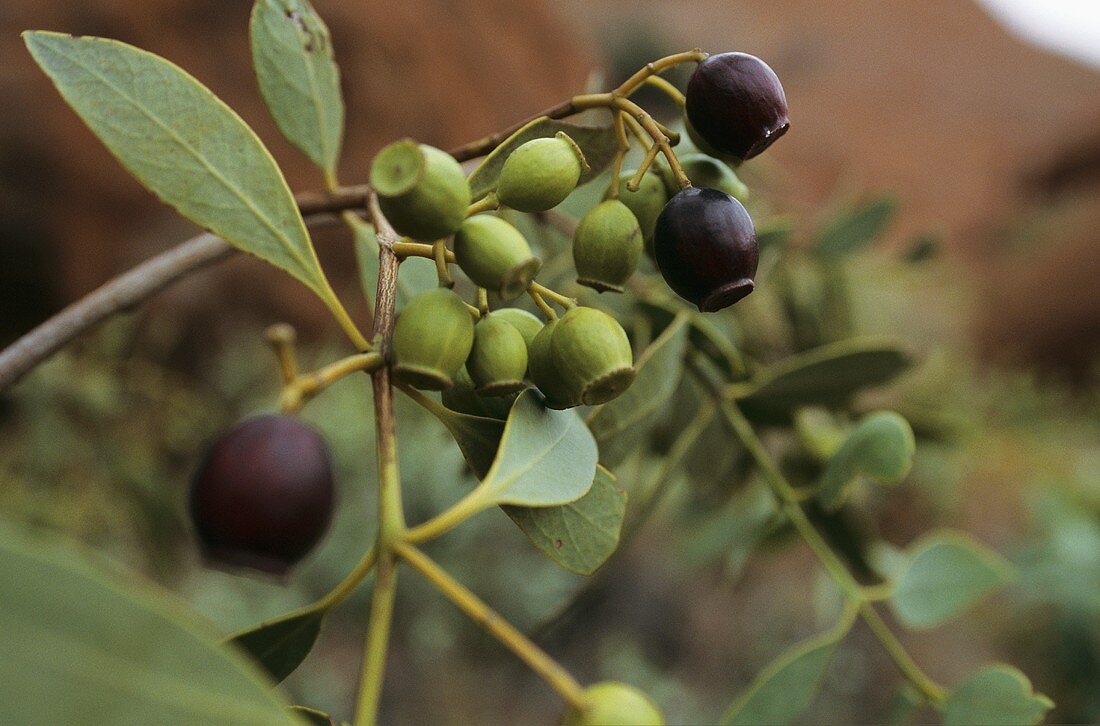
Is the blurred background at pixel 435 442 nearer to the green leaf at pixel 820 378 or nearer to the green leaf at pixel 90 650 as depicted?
the green leaf at pixel 820 378

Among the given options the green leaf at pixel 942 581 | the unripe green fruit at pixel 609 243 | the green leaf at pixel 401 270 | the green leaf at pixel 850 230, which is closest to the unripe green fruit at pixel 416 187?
the unripe green fruit at pixel 609 243

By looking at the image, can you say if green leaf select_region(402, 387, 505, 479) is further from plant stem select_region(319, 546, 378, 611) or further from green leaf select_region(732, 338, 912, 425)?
green leaf select_region(732, 338, 912, 425)

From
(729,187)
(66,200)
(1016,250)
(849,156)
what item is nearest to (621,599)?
(66,200)

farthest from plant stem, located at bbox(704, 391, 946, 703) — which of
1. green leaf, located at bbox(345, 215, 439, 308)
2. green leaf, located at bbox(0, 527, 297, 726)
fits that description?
green leaf, located at bbox(0, 527, 297, 726)

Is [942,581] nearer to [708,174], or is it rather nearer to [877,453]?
[877,453]

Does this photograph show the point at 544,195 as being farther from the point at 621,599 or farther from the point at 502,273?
the point at 621,599

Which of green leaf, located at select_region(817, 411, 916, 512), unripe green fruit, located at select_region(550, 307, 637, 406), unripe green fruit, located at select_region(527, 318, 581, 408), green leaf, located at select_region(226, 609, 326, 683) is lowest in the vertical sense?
green leaf, located at select_region(226, 609, 326, 683)
